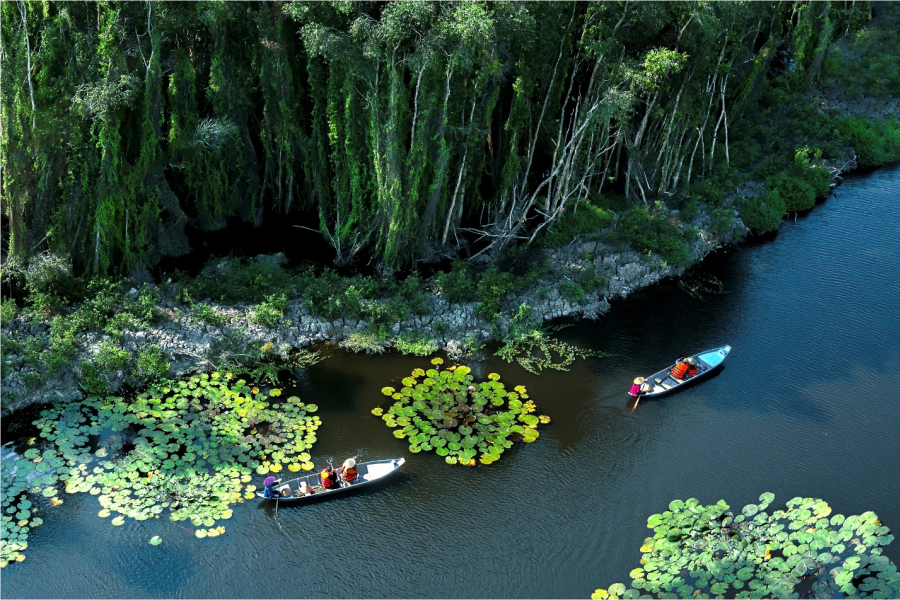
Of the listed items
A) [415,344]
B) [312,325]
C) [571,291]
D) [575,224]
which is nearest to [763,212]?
[575,224]

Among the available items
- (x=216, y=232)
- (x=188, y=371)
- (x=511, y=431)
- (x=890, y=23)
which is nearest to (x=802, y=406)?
(x=511, y=431)

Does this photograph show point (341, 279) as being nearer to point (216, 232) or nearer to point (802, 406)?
point (216, 232)

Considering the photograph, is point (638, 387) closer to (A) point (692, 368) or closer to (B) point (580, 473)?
(A) point (692, 368)

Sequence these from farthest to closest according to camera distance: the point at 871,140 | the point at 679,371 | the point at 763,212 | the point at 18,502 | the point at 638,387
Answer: the point at 871,140 → the point at 763,212 → the point at 679,371 → the point at 638,387 → the point at 18,502

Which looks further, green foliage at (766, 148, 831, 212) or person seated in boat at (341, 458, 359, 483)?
green foliage at (766, 148, 831, 212)

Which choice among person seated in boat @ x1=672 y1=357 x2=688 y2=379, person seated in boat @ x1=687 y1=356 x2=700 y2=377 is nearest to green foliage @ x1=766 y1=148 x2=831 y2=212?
person seated in boat @ x1=687 y1=356 x2=700 y2=377

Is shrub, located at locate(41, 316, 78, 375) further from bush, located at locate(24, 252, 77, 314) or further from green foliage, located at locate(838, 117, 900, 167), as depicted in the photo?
green foliage, located at locate(838, 117, 900, 167)
